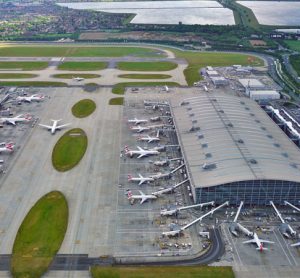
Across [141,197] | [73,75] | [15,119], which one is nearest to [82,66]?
[73,75]

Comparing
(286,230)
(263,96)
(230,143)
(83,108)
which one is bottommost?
(83,108)

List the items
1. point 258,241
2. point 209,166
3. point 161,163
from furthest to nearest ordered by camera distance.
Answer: point 161,163 → point 209,166 → point 258,241

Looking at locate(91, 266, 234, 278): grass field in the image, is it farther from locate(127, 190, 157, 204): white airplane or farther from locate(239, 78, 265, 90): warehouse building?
locate(239, 78, 265, 90): warehouse building

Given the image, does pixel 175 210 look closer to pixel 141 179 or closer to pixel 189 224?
pixel 189 224

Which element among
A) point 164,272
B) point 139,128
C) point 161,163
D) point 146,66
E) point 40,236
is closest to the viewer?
point 164,272

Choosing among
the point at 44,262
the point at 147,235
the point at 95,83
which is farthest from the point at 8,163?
the point at 95,83

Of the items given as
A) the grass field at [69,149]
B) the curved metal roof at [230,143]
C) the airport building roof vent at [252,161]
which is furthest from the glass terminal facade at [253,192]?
the grass field at [69,149]
